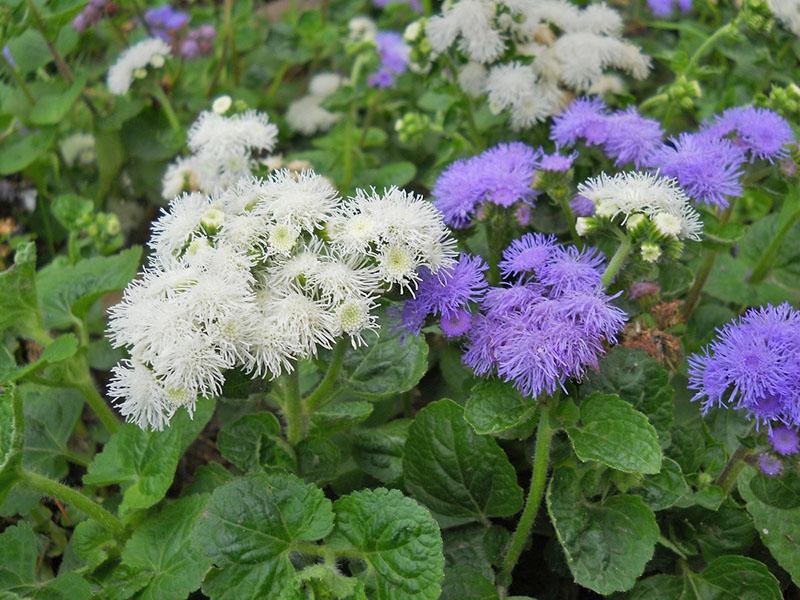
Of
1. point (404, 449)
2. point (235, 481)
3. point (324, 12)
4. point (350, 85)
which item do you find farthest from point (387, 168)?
point (235, 481)

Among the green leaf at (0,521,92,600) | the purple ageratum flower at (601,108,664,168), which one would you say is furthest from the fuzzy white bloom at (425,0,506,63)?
the green leaf at (0,521,92,600)

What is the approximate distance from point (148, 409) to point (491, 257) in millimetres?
912

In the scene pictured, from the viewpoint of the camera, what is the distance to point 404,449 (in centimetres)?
202

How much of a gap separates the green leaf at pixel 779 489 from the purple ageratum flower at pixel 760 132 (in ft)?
2.93

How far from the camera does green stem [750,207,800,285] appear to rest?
236 cm

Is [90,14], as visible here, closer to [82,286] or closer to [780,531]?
[82,286]

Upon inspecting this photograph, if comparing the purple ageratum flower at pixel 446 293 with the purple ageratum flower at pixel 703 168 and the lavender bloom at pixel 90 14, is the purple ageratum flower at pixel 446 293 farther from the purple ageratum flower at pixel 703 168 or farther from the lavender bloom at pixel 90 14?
the lavender bloom at pixel 90 14

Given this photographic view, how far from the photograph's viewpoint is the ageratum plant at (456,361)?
1689mm

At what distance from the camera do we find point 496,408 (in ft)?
5.73

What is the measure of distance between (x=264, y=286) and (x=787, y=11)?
1.99 meters

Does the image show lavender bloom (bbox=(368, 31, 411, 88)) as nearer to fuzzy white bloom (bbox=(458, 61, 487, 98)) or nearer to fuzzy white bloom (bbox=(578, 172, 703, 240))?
fuzzy white bloom (bbox=(458, 61, 487, 98))

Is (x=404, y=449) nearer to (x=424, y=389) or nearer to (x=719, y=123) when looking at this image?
(x=424, y=389)

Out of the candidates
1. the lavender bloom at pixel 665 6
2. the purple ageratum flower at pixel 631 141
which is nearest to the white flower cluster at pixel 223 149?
the purple ageratum flower at pixel 631 141

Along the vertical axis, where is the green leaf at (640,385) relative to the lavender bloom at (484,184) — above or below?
below
